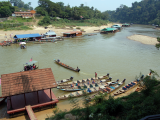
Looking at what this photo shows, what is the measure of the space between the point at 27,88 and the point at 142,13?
133480 mm

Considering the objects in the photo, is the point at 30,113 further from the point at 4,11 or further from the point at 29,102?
the point at 4,11

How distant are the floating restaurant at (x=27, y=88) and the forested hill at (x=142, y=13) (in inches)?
4024

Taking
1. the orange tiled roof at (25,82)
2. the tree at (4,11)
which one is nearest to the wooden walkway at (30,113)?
the orange tiled roof at (25,82)

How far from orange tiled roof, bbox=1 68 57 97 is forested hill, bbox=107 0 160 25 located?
102 m

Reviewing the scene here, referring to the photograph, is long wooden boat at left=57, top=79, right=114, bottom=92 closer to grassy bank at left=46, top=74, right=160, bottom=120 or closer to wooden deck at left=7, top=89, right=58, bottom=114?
wooden deck at left=7, top=89, right=58, bottom=114

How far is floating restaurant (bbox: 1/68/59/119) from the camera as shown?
40.9 feet

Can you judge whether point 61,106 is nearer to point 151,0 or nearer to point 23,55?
point 23,55

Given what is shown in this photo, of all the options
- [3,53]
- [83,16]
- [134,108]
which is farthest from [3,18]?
[134,108]

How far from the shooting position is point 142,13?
125 metres

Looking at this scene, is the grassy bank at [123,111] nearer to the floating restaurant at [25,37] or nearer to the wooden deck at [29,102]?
the wooden deck at [29,102]

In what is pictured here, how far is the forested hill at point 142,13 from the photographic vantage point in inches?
4462

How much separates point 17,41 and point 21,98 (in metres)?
32.1

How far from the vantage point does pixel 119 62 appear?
90.4 feet

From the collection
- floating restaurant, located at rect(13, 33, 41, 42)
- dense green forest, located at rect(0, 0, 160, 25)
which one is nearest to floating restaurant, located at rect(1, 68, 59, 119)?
floating restaurant, located at rect(13, 33, 41, 42)
